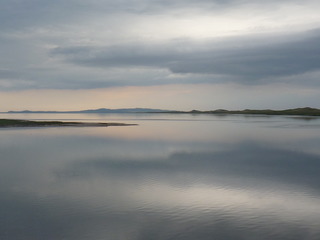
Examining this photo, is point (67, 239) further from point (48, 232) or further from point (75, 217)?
point (75, 217)

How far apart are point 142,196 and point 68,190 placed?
17.9 feet

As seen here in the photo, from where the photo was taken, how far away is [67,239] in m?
12.8

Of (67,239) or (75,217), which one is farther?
(75,217)

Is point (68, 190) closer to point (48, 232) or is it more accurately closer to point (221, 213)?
point (48, 232)

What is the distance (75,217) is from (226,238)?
767 centimetres

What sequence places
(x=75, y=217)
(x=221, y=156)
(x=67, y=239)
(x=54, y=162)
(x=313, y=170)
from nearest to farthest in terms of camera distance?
(x=67, y=239), (x=75, y=217), (x=313, y=170), (x=54, y=162), (x=221, y=156)

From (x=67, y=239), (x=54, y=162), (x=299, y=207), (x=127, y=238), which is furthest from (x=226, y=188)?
(x=54, y=162)

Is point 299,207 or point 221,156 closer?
point 299,207

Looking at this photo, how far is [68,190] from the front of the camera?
20719 millimetres

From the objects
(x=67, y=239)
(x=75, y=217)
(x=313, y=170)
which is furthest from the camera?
(x=313, y=170)

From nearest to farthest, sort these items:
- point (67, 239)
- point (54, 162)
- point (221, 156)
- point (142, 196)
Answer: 1. point (67, 239)
2. point (142, 196)
3. point (54, 162)
4. point (221, 156)

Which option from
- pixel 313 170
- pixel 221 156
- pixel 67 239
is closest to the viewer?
pixel 67 239

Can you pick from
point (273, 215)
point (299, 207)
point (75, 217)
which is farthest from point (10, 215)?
point (299, 207)

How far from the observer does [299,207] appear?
670 inches
